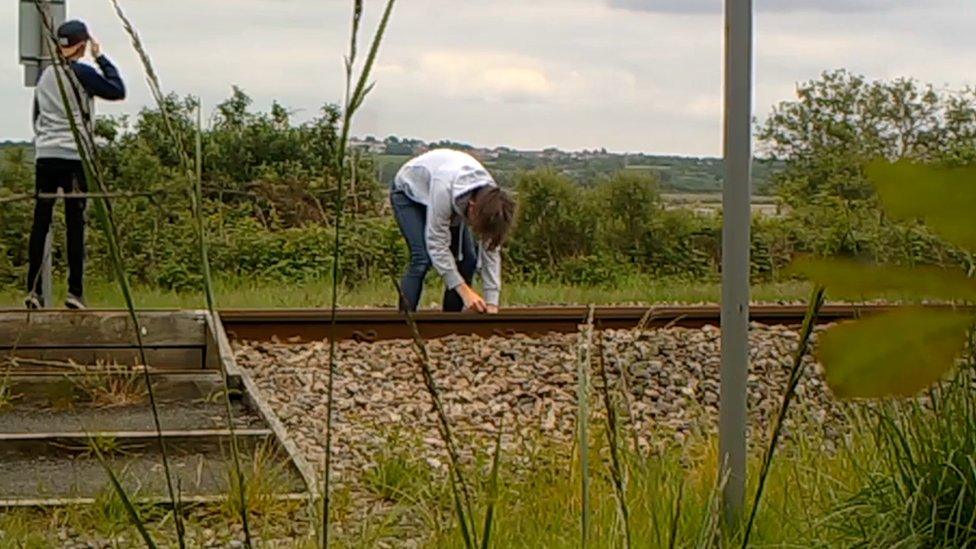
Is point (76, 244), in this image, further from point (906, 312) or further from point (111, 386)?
point (906, 312)

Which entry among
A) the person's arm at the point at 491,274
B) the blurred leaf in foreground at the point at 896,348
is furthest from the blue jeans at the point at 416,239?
the blurred leaf in foreground at the point at 896,348

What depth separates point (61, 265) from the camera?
12922mm

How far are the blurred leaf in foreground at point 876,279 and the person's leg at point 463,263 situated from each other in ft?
27.1

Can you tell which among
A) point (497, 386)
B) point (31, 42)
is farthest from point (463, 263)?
point (31, 42)

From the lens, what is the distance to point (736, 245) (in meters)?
3.96

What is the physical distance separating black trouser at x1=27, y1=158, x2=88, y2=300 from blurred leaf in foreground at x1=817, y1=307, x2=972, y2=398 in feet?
27.1

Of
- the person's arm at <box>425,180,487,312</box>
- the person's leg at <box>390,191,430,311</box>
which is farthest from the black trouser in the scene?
the person's arm at <box>425,180,487,312</box>

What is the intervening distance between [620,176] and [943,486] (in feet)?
43.9

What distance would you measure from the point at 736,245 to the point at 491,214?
14.3ft

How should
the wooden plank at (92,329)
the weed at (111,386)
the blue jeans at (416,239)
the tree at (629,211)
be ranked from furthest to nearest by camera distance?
the tree at (629,211) → the blue jeans at (416,239) → the wooden plank at (92,329) → the weed at (111,386)

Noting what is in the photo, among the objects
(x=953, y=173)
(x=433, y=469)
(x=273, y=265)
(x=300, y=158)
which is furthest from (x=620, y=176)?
(x=953, y=173)

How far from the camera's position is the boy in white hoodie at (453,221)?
329 inches

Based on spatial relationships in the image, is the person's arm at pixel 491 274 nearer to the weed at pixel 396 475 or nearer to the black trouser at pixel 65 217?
the black trouser at pixel 65 217

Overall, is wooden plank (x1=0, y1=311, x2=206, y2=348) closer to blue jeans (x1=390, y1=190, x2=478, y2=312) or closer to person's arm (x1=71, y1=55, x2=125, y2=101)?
person's arm (x1=71, y1=55, x2=125, y2=101)
